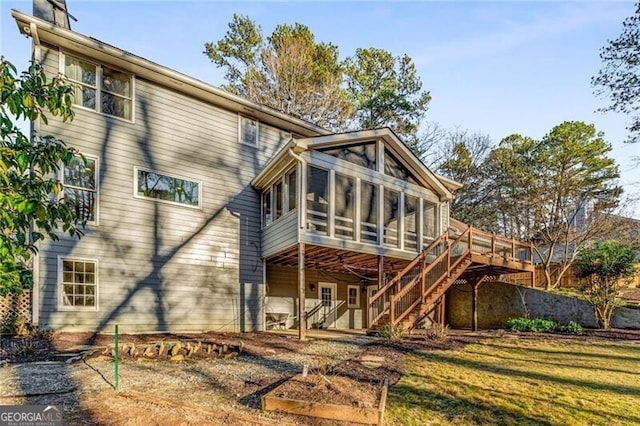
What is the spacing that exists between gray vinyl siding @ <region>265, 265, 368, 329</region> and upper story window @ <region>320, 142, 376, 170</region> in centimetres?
469

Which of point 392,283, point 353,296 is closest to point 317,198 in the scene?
point 392,283

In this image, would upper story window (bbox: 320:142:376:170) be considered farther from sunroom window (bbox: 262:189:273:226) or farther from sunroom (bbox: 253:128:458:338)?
sunroom window (bbox: 262:189:273:226)

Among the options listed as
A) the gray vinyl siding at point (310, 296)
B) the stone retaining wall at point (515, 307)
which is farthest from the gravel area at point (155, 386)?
the stone retaining wall at point (515, 307)

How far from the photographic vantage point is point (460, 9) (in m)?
9.88

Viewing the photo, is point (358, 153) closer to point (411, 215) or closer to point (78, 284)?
point (411, 215)

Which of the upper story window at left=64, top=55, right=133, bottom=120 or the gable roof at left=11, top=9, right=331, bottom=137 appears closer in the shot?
the gable roof at left=11, top=9, right=331, bottom=137

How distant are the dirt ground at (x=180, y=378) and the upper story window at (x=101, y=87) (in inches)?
223

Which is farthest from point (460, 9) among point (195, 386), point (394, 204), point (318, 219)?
point (195, 386)

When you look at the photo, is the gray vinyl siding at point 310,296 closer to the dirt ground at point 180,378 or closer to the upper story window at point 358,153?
the dirt ground at point 180,378

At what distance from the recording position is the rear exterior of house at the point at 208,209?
31.2ft

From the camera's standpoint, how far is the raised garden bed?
13.0 feet

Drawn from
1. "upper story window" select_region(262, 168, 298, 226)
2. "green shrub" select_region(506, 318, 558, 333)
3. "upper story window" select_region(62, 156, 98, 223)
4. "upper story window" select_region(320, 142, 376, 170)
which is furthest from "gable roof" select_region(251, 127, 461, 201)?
"green shrub" select_region(506, 318, 558, 333)

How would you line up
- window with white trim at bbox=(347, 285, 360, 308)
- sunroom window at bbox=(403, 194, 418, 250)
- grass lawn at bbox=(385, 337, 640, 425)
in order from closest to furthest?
grass lawn at bbox=(385, 337, 640, 425) < sunroom window at bbox=(403, 194, 418, 250) < window with white trim at bbox=(347, 285, 360, 308)

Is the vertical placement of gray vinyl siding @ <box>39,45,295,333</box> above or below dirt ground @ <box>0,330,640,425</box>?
above
